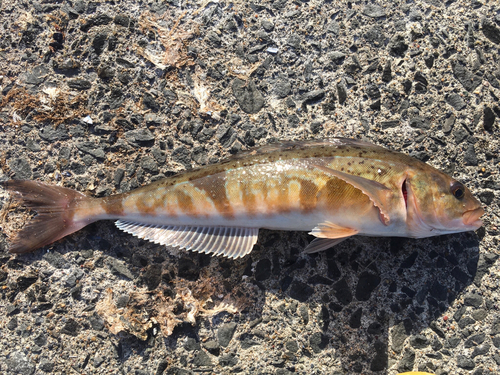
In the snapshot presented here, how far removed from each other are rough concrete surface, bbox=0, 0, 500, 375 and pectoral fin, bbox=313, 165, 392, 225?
0.57 meters

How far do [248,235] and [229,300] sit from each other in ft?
2.17

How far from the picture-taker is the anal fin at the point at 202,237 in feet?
10.9

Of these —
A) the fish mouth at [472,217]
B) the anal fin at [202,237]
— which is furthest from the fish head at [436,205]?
the anal fin at [202,237]

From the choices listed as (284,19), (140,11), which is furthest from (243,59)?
(140,11)

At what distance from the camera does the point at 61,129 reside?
3.71 m

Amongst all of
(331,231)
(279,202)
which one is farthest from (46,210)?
(331,231)

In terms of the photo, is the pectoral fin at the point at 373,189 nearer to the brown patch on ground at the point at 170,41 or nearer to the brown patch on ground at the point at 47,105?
the brown patch on ground at the point at 170,41

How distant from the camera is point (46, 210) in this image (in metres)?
3.48

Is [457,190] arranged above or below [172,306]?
above

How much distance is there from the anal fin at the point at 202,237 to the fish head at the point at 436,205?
133cm

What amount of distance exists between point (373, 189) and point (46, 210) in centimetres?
291

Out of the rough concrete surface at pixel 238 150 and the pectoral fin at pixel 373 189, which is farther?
the rough concrete surface at pixel 238 150

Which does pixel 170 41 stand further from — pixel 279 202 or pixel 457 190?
pixel 457 190

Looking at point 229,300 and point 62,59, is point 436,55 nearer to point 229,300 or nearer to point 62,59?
point 229,300
